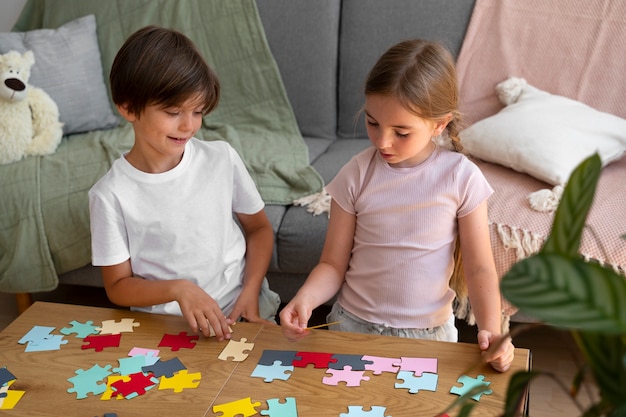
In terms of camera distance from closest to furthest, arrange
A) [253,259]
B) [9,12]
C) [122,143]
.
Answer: [253,259]
[122,143]
[9,12]

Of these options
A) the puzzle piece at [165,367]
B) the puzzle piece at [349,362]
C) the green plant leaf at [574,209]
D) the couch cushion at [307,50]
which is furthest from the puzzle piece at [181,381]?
the couch cushion at [307,50]

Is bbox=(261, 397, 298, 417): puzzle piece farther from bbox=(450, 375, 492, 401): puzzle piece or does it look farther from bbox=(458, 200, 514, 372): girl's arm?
bbox=(458, 200, 514, 372): girl's arm

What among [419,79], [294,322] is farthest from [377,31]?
[294,322]

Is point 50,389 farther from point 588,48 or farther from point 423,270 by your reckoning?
point 588,48

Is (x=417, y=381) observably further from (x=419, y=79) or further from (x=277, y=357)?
(x=419, y=79)

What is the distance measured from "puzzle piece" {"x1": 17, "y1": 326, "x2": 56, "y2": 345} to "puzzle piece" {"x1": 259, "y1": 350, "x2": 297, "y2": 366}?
1.36ft

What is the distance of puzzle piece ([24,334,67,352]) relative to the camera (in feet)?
4.25

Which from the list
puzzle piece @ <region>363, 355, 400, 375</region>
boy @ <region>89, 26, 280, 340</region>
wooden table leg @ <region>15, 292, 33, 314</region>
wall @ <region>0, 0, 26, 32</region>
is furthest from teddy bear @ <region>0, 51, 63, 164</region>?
puzzle piece @ <region>363, 355, 400, 375</region>

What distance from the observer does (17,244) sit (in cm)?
224

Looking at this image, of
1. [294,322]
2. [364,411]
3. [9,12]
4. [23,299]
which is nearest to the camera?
[364,411]

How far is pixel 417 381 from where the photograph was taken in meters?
1.14

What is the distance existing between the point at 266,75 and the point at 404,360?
172cm

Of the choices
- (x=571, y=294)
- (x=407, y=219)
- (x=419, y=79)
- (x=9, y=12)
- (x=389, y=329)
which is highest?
(x=571, y=294)

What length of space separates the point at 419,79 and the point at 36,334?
0.85 metres
